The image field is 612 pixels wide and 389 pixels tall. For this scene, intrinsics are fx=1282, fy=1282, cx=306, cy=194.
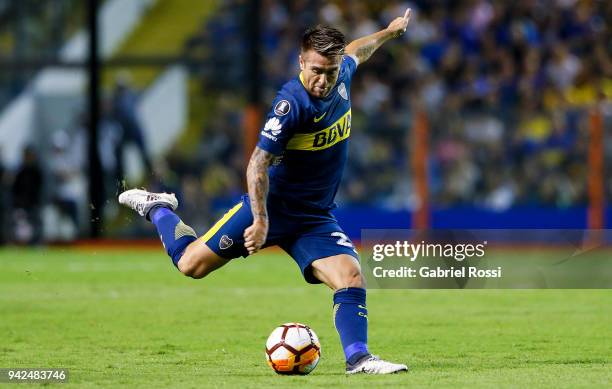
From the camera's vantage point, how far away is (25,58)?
68.5 feet

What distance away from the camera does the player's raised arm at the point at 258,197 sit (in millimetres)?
7523

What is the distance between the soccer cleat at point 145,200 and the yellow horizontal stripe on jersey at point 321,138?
1842 mm

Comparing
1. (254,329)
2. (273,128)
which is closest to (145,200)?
(254,329)

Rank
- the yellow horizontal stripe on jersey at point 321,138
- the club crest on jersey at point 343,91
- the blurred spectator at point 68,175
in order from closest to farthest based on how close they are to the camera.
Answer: the yellow horizontal stripe on jersey at point 321,138, the club crest on jersey at point 343,91, the blurred spectator at point 68,175

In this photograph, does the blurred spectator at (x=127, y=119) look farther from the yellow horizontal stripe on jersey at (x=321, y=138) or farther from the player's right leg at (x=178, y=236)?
the yellow horizontal stripe on jersey at (x=321, y=138)

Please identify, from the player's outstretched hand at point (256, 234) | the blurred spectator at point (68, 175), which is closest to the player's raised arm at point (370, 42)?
the player's outstretched hand at point (256, 234)

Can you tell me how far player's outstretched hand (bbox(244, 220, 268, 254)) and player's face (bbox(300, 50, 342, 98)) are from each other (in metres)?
0.85

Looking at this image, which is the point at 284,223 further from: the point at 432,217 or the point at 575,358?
the point at 432,217

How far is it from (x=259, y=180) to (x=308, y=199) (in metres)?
0.67

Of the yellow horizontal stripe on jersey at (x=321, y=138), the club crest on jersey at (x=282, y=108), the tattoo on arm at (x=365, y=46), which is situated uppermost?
the tattoo on arm at (x=365, y=46)

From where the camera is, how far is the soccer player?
7.55 meters

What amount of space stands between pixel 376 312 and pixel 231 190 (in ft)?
25.7

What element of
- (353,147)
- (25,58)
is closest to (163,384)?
(353,147)

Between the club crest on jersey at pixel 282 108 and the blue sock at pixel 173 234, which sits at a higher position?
the club crest on jersey at pixel 282 108
